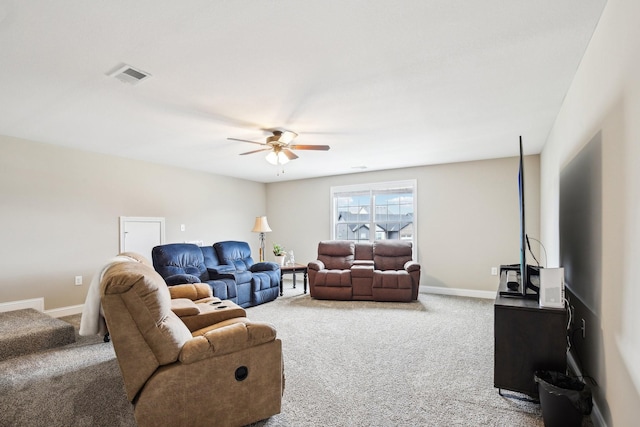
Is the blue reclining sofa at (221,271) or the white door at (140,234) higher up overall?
the white door at (140,234)

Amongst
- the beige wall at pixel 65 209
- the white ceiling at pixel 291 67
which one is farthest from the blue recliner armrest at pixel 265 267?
the white ceiling at pixel 291 67

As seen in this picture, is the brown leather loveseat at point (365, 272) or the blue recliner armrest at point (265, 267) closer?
the brown leather loveseat at point (365, 272)

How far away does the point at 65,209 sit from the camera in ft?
15.5

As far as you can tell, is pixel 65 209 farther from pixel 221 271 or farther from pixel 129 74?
pixel 129 74

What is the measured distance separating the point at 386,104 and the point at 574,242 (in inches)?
76.0

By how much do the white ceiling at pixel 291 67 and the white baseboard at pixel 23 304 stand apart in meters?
2.09

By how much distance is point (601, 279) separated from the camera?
6.40 ft

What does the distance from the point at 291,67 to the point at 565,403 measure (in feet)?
8.81

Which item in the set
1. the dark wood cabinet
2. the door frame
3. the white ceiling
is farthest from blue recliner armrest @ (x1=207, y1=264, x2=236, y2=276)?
the dark wood cabinet

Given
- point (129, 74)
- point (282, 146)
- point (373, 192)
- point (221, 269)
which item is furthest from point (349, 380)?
point (373, 192)

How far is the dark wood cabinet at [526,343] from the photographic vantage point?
2.19 meters

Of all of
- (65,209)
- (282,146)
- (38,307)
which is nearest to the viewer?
(282,146)

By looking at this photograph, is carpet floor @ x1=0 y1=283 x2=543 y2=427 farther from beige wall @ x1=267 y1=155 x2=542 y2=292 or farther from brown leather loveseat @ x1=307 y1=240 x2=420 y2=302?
beige wall @ x1=267 y1=155 x2=542 y2=292

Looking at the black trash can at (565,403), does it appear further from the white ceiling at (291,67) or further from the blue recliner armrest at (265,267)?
the blue recliner armrest at (265,267)
